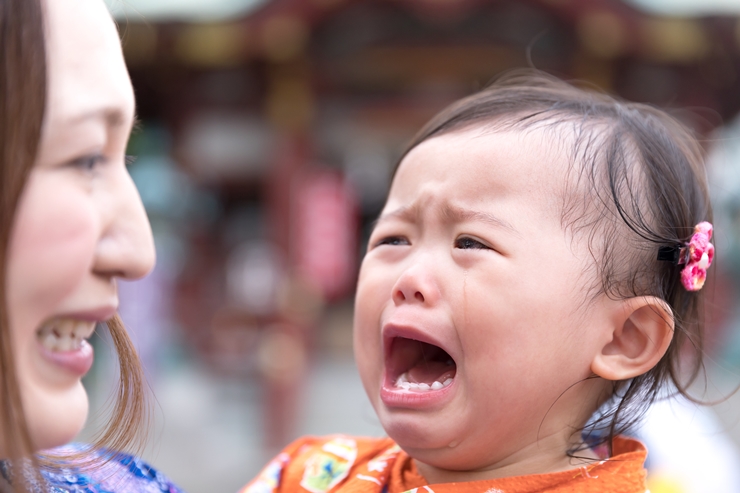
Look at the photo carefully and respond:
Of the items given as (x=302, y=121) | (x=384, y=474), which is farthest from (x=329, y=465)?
(x=302, y=121)

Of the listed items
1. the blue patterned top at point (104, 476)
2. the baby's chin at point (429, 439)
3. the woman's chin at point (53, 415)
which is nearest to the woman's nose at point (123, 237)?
the woman's chin at point (53, 415)

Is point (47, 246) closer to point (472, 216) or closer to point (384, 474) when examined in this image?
point (472, 216)

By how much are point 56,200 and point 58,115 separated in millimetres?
83

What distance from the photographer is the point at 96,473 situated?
38.2 inches

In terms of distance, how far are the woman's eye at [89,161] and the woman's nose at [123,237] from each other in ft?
0.09

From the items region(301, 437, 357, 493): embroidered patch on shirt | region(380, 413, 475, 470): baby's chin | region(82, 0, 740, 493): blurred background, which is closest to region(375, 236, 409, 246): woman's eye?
region(380, 413, 475, 470): baby's chin

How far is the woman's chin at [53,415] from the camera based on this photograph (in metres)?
0.68

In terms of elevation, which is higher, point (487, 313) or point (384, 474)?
point (487, 313)

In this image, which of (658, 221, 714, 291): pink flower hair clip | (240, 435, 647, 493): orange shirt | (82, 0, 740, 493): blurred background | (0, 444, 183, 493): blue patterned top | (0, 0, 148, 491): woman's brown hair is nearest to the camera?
(0, 0, 148, 491): woman's brown hair

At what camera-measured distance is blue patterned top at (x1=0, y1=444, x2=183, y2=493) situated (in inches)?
35.4

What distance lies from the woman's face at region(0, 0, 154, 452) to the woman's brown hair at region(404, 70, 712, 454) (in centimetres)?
63

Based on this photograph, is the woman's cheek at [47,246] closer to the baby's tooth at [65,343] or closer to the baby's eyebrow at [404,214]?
the baby's tooth at [65,343]

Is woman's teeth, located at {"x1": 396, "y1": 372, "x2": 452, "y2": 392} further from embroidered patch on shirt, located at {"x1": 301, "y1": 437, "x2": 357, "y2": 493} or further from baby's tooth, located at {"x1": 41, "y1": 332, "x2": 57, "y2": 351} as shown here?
baby's tooth, located at {"x1": 41, "y1": 332, "x2": 57, "y2": 351}

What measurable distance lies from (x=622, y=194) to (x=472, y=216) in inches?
9.8
